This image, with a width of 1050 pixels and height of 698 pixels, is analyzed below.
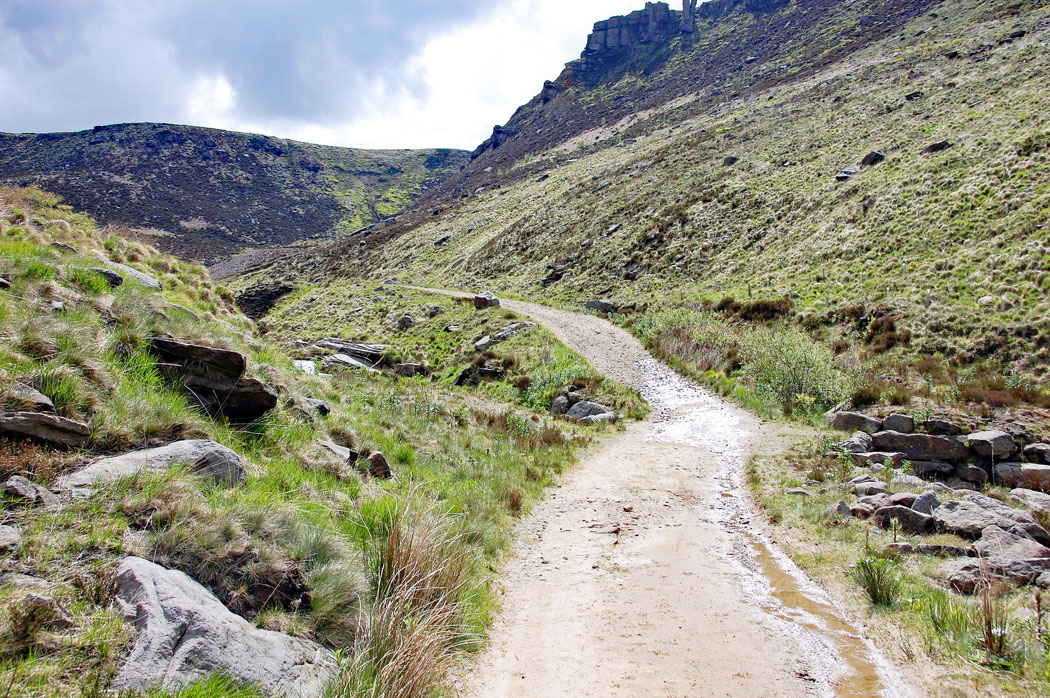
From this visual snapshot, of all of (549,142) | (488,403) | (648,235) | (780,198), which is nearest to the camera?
(488,403)

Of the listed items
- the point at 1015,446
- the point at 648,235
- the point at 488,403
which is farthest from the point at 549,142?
the point at 1015,446

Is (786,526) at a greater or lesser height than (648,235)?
lesser

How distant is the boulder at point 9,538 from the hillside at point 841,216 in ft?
55.0

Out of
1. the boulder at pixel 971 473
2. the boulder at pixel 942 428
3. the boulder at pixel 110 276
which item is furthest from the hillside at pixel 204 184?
the boulder at pixel 971 473

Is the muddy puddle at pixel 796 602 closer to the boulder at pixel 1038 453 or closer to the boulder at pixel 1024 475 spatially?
the boulder at pixel 1024 475

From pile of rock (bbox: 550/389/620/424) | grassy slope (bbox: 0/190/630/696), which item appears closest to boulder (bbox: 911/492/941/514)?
grassy slope (bbox: 0/190/630/696)

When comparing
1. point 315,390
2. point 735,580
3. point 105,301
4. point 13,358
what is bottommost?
point 735,580

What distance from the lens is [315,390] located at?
10.3 metres

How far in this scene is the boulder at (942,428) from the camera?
11492 millimetres

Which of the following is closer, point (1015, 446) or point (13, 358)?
point (13, 358)

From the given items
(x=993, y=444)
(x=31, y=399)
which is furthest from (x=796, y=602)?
(x=993, y=444)

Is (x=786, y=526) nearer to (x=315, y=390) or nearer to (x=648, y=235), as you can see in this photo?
(x=315, y=390)

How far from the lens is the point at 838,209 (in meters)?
32.0

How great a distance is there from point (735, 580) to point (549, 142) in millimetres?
110793
